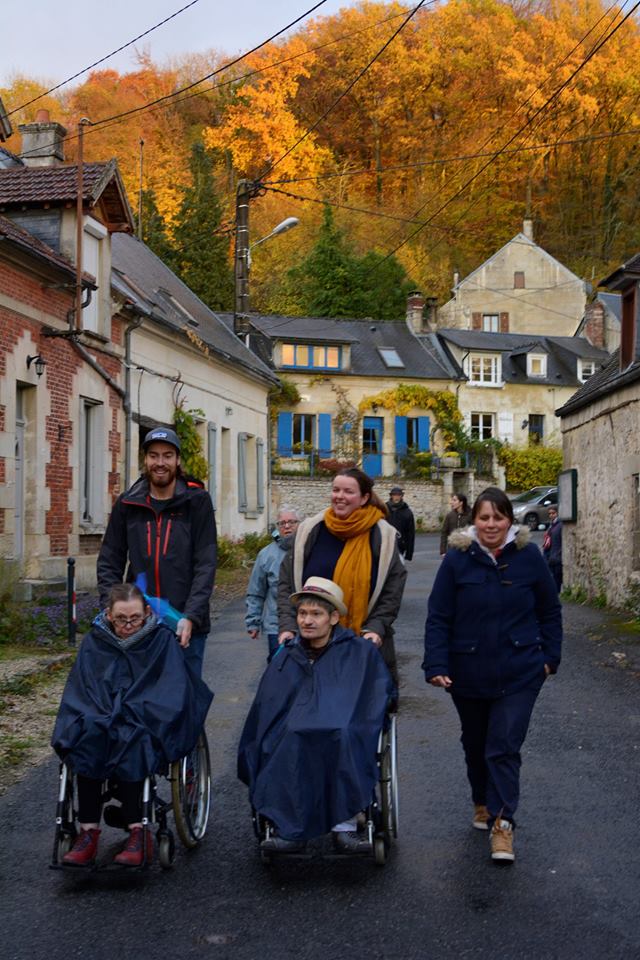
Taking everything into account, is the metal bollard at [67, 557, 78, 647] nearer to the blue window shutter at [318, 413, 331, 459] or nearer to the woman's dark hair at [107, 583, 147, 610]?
the woman's dark hair at [107, 583, 147, 610]

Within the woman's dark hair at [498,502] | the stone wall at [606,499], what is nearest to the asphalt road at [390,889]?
the woman's dark hair at [498,502]

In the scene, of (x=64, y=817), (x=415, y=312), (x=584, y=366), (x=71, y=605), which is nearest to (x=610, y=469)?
(x=71, y=605)

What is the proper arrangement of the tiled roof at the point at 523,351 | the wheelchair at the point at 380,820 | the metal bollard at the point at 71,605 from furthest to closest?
the tiled roof at the point at 523,351
the metal bollard at the point at 71,605
the wheelchair at the point at 380,820

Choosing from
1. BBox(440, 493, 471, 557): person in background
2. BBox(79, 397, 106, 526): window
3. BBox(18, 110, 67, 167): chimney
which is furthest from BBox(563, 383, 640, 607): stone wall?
BBox(18, 110, 67, 167): chimney

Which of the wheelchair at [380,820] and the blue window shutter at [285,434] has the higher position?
the blue window shutter at [285,434]

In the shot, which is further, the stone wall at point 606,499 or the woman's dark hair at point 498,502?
the stone wall at point 606,499

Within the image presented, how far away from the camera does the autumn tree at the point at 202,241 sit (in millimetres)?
48406

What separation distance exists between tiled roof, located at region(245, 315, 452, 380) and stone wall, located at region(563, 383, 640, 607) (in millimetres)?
26982

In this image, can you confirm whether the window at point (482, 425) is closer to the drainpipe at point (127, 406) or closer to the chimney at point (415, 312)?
the chimney at point (415, 312)

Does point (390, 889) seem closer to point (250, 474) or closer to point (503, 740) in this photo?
point (503, 740)

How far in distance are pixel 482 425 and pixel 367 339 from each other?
245 inches

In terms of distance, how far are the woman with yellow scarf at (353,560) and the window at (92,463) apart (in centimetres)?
1314

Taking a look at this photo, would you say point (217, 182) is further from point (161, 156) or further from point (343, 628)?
point (343, 628)

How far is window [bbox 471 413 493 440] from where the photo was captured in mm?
49125
